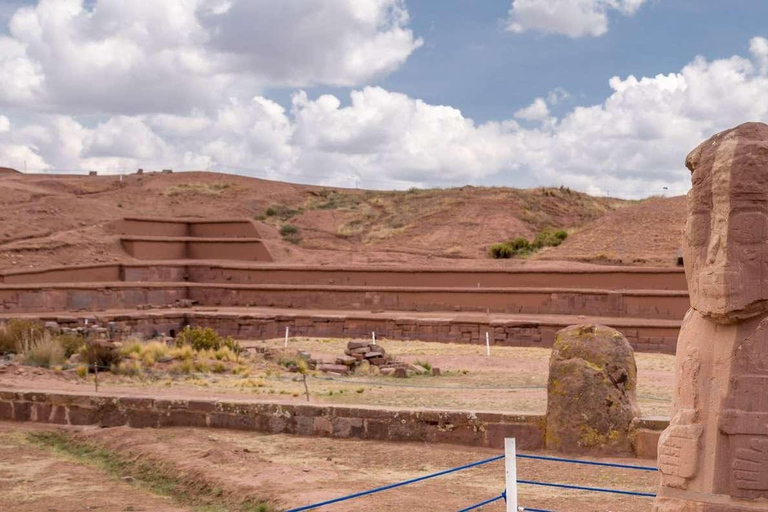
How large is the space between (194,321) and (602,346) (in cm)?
2109

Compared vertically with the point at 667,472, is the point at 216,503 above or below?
below

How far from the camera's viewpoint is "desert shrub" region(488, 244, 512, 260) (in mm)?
38125

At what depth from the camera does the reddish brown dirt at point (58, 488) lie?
759cm

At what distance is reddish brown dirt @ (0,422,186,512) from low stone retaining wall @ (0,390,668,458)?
1359 mm

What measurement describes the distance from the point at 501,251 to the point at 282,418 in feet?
93.7

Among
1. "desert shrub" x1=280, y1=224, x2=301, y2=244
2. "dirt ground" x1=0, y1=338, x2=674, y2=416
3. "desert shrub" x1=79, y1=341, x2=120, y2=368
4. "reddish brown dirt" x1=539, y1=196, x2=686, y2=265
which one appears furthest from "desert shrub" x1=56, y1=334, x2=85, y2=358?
"desert shrub" x1=280, y1=224, x2=301, y2=244

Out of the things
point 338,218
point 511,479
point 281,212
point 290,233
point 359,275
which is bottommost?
point 511,479

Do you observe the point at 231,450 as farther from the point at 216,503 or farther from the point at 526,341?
the point at 526,341

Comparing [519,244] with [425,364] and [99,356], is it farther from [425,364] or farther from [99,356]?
[99,356]

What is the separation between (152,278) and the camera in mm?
34094

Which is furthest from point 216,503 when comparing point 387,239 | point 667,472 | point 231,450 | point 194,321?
point 387,239

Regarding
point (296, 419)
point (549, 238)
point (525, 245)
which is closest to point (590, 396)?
point (296, 419)

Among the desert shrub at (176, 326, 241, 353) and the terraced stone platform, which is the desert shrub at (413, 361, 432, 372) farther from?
the terraced stone platform

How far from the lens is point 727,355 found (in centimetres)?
465
